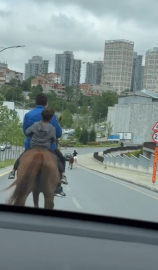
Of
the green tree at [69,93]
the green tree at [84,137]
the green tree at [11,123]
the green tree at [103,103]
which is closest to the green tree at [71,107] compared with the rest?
the green tree at [69,93]

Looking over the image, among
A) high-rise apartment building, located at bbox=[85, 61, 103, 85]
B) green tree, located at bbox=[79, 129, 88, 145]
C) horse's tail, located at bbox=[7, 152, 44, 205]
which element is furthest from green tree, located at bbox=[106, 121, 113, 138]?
horse's tail, located at bbox=[7, 152, 44, 205]

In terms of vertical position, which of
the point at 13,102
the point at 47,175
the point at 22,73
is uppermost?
the point at 22,73

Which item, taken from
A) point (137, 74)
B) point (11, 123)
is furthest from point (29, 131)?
point (137, 74)

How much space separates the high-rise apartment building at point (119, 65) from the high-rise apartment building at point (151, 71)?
2.75m

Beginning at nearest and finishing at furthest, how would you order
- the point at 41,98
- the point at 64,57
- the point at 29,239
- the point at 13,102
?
the point at 29,239, the point at 41,98, the point at 13,102, the point at 64,57

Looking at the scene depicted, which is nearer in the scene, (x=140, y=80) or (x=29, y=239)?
(x=29, y=239)

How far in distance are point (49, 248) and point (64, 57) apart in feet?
24.5

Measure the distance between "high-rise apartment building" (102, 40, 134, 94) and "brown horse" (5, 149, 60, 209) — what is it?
245 inches

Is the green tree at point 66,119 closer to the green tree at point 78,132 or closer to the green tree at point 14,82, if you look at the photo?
the green tree at point 14,82

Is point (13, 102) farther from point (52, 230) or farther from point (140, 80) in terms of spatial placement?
point (140, 80)

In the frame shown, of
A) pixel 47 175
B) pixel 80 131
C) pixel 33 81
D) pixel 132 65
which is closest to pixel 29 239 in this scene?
pixel 47 175

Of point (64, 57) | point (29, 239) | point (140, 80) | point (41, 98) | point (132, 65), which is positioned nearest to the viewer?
point (29, 239)

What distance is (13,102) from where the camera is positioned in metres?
6.98

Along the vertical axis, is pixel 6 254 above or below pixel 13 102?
below
